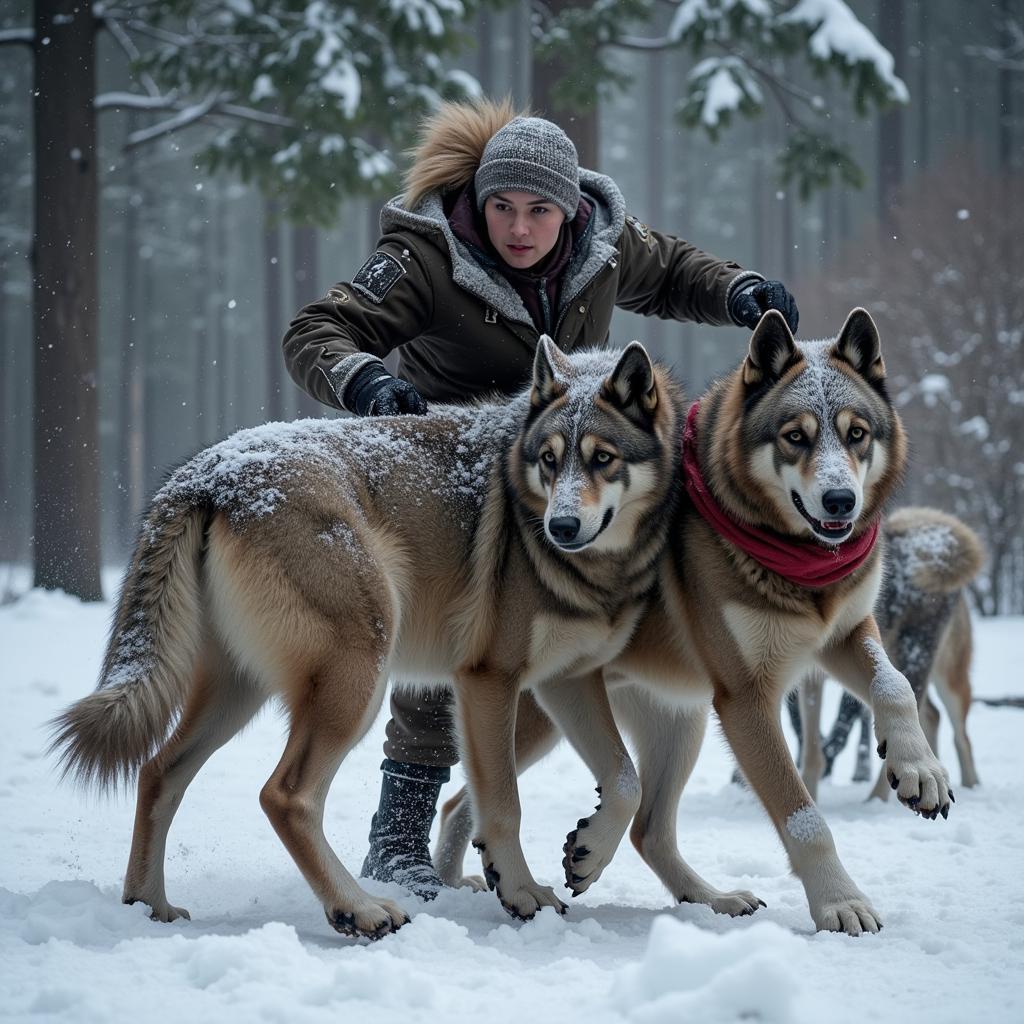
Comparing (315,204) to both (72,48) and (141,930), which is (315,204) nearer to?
(72,48)

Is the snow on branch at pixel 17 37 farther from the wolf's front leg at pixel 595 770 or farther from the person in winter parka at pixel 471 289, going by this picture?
the wolf's front leg at pixel 595 770

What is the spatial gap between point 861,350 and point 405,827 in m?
2.28

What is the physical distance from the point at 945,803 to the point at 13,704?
5.84 m

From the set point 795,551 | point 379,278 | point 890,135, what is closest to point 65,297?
point 379,278

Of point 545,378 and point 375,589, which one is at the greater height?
point 545,378

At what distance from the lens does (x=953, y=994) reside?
2559 millimetres

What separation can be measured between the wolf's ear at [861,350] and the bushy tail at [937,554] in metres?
3.13

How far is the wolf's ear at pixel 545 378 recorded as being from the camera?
11.5 ft

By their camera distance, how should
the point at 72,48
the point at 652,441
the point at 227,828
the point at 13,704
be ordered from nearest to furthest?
the point at 652,441 < the point at 227,828 < the point at 13,704 < the point at 72,48

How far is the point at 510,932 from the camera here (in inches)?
121

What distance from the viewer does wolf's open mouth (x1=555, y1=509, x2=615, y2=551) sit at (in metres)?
3.19

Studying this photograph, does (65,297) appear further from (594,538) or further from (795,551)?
(795,551)

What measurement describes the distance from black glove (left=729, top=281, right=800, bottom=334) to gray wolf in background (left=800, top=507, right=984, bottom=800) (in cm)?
257

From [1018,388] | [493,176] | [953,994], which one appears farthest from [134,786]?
[1018,388]
